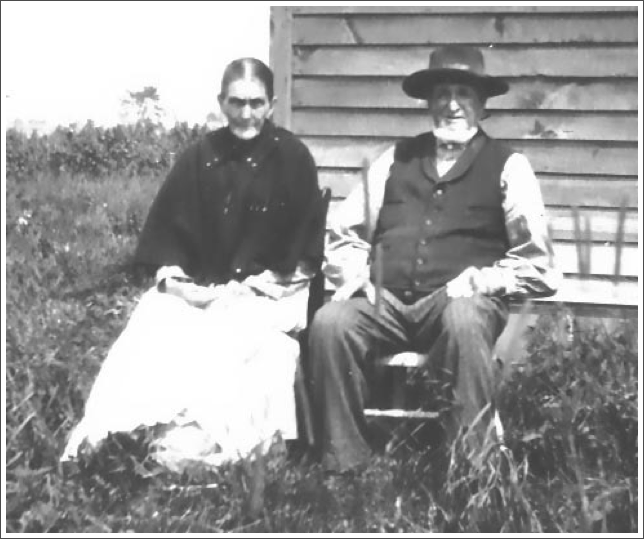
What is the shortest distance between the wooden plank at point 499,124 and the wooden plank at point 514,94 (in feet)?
0.14

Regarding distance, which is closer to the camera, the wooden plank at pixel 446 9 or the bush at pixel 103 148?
the wooden plank at pixel 446 9

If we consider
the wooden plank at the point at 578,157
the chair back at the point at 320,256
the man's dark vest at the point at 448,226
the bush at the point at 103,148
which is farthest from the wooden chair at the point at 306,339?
the bush at the point at 103,148

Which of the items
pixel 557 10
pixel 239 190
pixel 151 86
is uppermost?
pixel 151 86

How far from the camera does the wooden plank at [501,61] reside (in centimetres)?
532

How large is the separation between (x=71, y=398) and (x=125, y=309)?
1.36 m

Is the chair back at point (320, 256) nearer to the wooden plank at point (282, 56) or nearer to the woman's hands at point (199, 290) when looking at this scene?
the woman's hands at point (199, 290)

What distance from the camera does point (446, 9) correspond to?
5.42 m

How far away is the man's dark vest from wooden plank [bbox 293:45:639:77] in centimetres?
176

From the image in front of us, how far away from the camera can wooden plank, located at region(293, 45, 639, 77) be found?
5320 mm

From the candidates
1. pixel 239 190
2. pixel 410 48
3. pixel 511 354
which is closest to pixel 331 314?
pixel 239 190

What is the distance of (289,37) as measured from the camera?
18.3ft

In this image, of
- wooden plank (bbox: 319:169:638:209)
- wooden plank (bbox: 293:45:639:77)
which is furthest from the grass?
wooden plank (bbox: 293:45:639:77)

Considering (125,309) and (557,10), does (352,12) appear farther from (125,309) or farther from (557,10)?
(125,309)

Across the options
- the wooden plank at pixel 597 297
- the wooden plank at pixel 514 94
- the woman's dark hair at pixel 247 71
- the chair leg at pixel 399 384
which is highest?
the wooden plank at pixel 514 94
